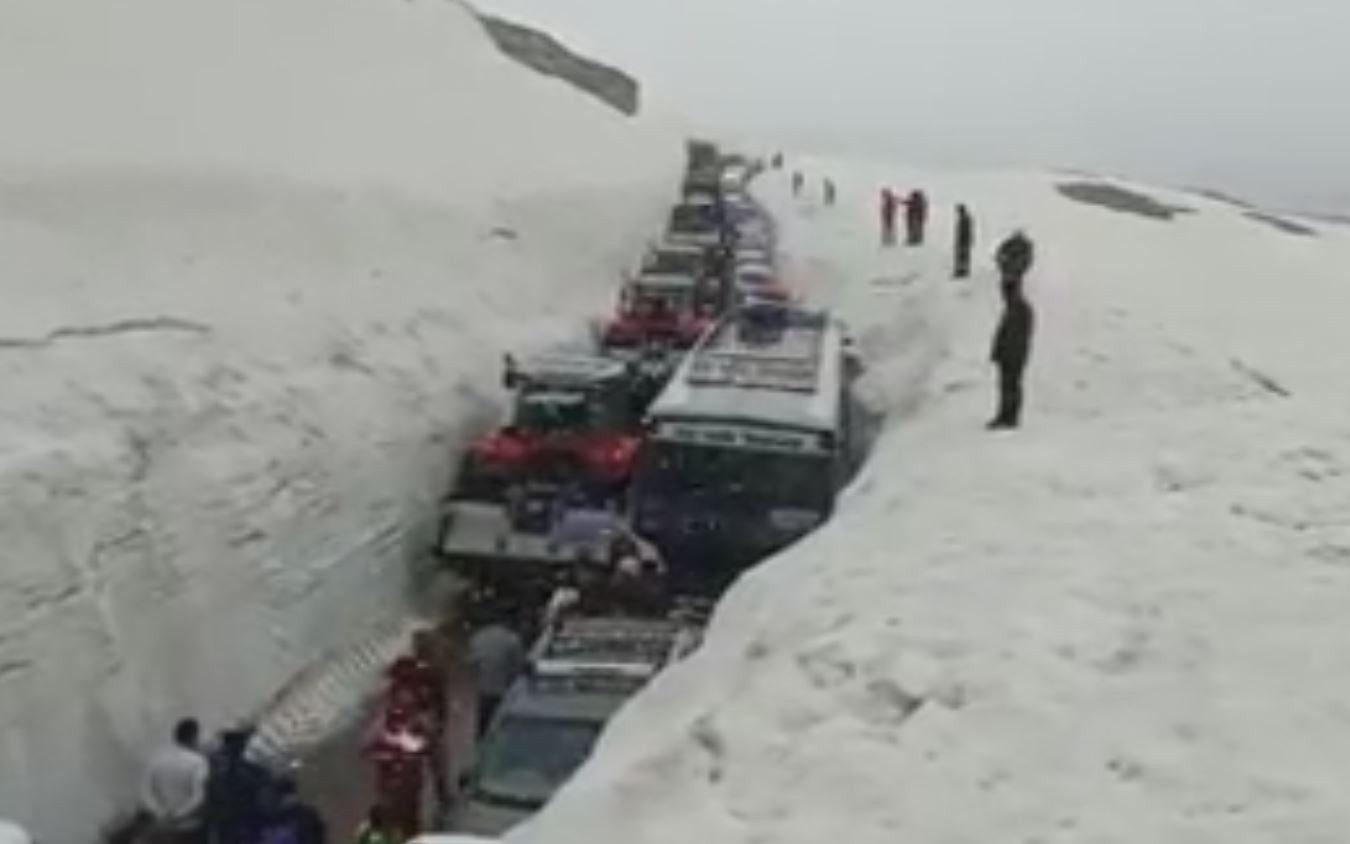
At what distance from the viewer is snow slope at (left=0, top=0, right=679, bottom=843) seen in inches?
537

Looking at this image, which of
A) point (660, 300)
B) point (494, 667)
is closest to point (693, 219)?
point (660, 300)

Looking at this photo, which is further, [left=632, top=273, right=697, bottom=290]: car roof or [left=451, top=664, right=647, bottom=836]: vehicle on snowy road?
[left=632, top=273, right=697, bottom=290]: car roof

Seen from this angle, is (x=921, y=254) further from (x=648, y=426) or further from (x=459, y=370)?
(x=648, y=426)

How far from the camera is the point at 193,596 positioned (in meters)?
15.1

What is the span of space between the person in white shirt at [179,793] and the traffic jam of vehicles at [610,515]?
108 centimetres

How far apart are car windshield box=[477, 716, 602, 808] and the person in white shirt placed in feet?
5.87

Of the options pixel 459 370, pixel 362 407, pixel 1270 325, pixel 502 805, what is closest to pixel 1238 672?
pixel 502 805

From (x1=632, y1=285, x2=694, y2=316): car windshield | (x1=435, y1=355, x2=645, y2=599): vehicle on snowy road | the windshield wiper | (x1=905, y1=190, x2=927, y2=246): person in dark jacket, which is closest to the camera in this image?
the windshield wiper

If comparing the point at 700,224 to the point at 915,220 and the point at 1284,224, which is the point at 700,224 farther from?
the point at 1284,224

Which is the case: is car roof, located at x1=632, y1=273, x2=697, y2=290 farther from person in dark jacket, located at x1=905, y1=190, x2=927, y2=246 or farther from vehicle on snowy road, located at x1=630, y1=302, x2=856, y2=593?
vehicle on snowy road, located at x1=630, y1=302, x2=856, y2=593

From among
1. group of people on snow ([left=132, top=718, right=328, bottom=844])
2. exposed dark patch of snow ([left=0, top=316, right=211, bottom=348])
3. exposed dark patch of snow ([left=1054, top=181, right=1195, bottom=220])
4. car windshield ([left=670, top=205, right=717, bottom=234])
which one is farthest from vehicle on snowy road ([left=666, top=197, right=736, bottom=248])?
group of people on snow ([left=132, top=718, right=328, bottom=844])

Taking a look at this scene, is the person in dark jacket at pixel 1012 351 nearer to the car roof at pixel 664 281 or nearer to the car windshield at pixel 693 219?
the car roof at pixel 664 281

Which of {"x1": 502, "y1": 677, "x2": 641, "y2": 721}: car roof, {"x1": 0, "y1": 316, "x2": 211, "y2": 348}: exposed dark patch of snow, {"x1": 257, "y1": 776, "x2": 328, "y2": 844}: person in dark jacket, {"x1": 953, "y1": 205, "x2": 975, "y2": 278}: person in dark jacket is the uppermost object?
{"x1": 0, "y1": 316, "x2": 211, "y2": 348}: exposed dark patch of snow

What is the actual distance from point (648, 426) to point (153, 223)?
6579 mm
